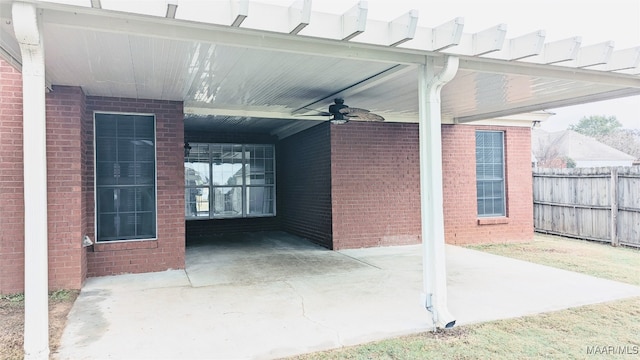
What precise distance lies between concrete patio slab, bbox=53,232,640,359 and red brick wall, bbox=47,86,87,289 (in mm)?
412

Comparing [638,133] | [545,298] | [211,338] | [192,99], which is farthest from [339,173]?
[638,133]

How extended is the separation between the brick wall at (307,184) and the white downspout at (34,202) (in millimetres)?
6019

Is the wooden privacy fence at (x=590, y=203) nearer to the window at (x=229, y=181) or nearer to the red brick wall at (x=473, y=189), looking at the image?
the red brick wall at (x=473, y=189)

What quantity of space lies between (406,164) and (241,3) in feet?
22.3

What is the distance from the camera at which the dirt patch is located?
364 centimetres

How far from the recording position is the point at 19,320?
14.4ft

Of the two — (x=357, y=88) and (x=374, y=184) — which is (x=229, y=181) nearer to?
(x=374, y=184)

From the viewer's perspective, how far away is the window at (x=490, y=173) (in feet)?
32.7

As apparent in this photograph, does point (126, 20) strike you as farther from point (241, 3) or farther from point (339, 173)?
point (339, 173)

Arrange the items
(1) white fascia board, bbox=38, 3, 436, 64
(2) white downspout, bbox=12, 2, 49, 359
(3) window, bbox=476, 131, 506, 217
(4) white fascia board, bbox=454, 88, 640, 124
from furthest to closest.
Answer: (3) window, bbox=476, 131, 506, 217 → (4) white fascia board, bbox=454, 88, 640, 124 → (1) white fascia board, bbox=38, 3, 436, 64 → (2) white downspout, bbox=12, 2, 49, 359

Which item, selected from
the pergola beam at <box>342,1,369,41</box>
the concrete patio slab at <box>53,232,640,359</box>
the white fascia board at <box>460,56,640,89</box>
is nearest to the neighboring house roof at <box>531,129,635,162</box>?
the concrete patio slab at <box>53,232,640,359</box>

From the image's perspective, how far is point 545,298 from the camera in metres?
5.12

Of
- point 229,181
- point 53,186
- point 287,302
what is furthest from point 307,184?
point 53,186

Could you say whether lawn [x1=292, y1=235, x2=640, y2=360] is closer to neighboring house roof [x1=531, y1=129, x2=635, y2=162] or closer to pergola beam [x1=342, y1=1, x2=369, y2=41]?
pergola beam [x1=342, y1=1, x2=369, y2=41]
